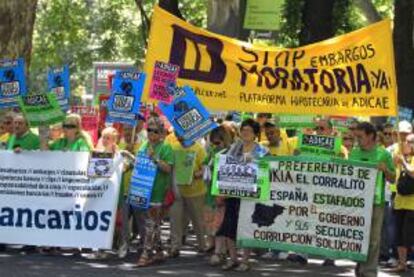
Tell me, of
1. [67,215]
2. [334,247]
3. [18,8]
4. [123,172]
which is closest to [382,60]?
[334,247]

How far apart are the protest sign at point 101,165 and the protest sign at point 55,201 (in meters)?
0.08

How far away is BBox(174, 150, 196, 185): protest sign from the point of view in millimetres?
12930

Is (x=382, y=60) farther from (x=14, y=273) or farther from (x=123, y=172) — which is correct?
(x=14, y=273)

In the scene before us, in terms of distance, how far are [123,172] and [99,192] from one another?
376mm

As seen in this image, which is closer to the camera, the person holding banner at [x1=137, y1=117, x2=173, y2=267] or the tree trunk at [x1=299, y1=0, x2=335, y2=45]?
the person holding banner at [x1=137, y1=117, x2=173, y2=267]

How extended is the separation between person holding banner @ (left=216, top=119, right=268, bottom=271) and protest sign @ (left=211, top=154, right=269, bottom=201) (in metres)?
0.09

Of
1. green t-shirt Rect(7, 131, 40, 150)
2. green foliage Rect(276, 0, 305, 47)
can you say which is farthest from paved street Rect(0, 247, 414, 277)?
green foliage Rect(276, 0, 305, 47)

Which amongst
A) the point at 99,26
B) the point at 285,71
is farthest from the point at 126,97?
the point at 99,26

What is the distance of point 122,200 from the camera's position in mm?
12391

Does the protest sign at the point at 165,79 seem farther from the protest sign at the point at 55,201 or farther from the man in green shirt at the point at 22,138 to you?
the man in green shirt at the point at 22,138

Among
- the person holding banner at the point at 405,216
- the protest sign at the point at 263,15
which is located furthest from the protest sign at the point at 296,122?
the protest sign at the point at 263,15

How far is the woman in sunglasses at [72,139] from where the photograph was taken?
12.3 m

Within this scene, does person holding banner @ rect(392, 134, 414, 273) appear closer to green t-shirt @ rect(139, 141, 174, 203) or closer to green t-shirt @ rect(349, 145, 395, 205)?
green t-shirt @ rect(349, 145, 395, 205)

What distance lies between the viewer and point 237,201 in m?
11.8
